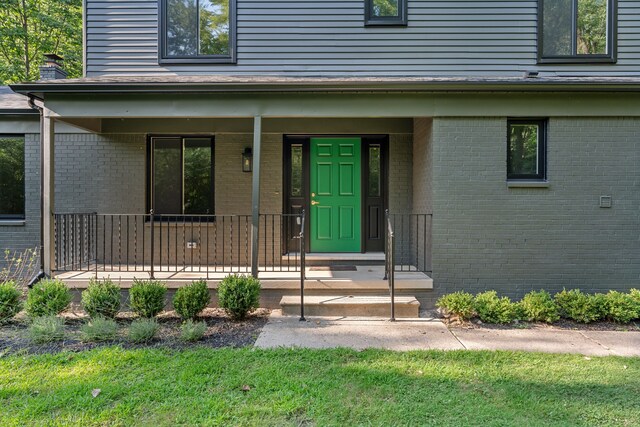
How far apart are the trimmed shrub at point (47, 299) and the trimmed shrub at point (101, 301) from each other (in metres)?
0.23

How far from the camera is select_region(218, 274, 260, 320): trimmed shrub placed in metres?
4.90

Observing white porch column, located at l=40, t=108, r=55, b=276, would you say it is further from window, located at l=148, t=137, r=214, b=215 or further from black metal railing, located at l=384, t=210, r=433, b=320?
black metal railing, located at l=384, t=210, r=433, b=320

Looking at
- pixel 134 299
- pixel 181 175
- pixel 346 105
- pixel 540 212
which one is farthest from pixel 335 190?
pixel 134 299

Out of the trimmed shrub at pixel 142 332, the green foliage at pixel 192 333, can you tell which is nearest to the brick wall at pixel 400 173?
the green foliage at pixel 192 333

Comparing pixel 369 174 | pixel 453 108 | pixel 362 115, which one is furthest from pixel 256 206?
pixel 453 108

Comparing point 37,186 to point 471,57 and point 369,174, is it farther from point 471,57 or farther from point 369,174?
point 471,57

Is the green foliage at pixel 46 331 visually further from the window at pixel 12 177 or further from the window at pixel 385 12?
the window at pixel 385 12

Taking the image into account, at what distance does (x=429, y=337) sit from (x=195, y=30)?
6010 mm

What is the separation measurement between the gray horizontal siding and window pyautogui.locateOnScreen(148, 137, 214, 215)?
1.24 meters

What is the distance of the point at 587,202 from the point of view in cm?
551

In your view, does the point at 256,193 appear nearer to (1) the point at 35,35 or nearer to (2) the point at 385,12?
(2) the point at 385,12

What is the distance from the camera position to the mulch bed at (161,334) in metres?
4.10

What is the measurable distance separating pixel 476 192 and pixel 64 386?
515 cm

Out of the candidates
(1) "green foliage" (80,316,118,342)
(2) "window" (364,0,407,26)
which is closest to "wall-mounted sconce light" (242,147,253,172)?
(2) "window" (364,0,407,26)
